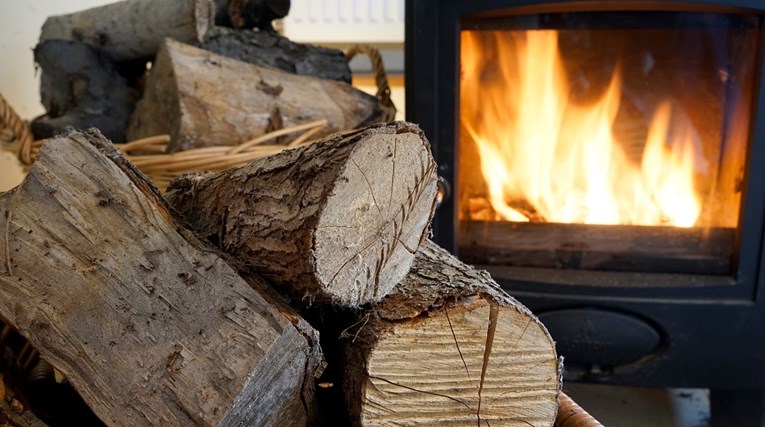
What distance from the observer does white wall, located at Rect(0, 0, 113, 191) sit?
177 cm

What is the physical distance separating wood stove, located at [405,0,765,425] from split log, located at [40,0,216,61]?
413 millimetres

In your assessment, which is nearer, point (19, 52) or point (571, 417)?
point (571, 417)

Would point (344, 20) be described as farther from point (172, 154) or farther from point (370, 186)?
point (370, 186)

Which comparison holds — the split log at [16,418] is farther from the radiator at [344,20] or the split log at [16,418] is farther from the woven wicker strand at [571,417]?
the radiator at [344,20]

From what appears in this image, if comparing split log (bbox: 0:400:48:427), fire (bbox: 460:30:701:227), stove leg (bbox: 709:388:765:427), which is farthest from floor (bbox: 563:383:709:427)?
split log (bbox: 0:400:48:427)

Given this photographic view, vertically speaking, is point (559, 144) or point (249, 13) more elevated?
point (249, 13)

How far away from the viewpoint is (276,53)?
1386 mm

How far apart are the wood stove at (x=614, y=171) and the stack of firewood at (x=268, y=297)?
2.03 feet

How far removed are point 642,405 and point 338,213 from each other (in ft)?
3.53

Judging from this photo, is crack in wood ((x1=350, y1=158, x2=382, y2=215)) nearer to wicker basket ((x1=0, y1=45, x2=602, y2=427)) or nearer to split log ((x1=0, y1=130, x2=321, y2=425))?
split log ((x1=0, y1=130, x2=321, y2=425))

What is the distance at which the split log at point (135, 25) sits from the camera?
1.32 metres

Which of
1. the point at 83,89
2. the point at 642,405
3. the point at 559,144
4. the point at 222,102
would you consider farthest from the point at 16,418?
the point at 642,405

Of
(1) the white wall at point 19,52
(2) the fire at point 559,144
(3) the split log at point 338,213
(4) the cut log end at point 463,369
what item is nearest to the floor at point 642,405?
(2) the fire at point 559,144

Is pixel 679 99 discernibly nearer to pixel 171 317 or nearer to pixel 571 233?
pixel 571 233
